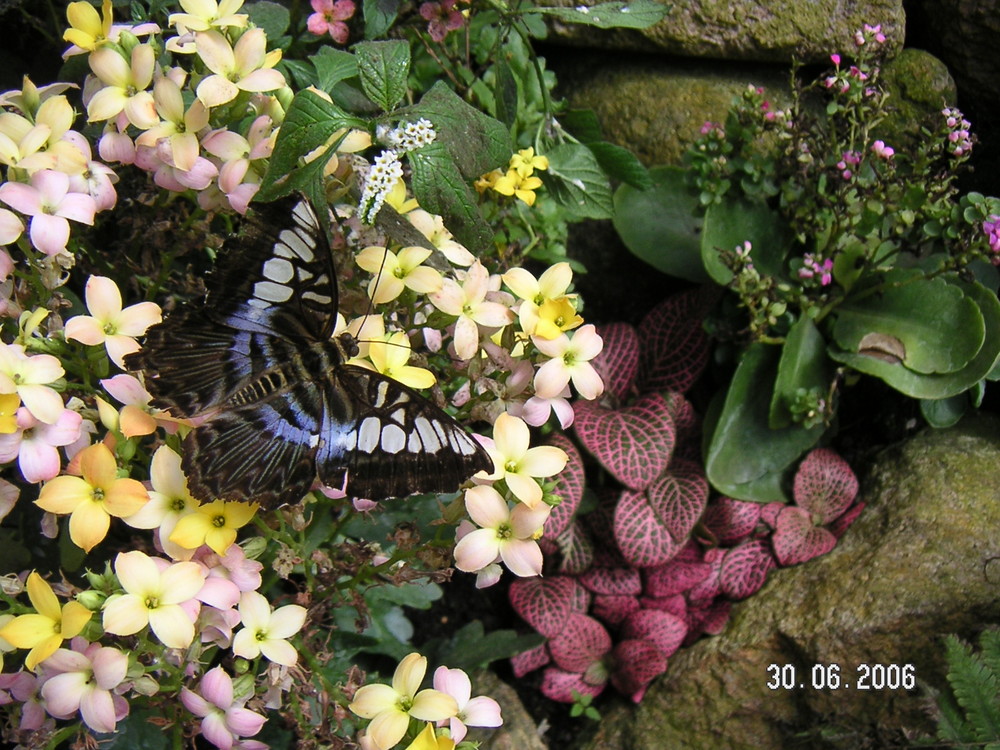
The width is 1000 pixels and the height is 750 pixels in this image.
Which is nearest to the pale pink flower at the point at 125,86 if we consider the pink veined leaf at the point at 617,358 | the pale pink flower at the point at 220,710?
the pale pink flower at the point at 220,710

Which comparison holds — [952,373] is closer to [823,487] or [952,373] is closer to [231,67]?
[823,487]

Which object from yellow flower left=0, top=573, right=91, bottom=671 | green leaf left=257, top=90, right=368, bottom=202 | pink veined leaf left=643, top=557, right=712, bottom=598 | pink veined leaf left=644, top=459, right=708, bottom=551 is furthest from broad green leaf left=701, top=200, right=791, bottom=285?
yellow flower left=0, top=573, right=91, bottom=671

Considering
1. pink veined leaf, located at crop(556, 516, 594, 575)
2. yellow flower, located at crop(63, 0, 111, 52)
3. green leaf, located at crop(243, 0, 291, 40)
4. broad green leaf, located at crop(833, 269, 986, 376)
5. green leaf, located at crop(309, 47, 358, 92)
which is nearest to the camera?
yellow flower, located at crop(63, 0, 111, 52)

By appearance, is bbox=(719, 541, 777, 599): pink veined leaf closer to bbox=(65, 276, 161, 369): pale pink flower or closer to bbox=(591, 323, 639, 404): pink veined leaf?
bbox=(591, 323, 639, 404): pink veined leaf

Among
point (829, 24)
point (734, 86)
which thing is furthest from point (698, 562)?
point (829, 24)


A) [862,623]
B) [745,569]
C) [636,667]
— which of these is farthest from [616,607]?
[862,623]

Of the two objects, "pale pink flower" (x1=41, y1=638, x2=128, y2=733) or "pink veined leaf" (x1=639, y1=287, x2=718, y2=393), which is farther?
"pink veined leaf" (x1=639, y1=287, x2=718, y2=393)

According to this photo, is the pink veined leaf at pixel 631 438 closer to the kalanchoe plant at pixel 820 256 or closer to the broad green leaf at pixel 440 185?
the kalanchoe plant at pixel 820 256
